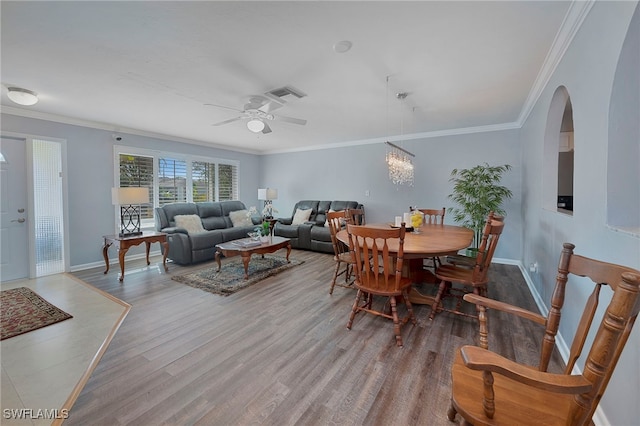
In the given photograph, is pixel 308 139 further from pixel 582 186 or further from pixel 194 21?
pixel 582 186

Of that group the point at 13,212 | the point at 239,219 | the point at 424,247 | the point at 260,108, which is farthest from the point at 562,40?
the point at 13,212

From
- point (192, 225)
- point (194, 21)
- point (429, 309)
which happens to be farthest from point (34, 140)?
point (429, 309)

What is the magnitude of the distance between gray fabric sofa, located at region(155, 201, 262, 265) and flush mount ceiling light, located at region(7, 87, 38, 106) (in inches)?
87.3

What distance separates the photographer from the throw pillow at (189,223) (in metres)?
4.74

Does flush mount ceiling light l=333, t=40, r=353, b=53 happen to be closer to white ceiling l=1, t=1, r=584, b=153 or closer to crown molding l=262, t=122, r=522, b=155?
white ceiling l=1, t=1, r=584, b=153

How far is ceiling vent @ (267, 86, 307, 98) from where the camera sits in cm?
292

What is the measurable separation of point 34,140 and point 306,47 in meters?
4.49

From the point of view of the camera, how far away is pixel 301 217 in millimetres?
6148

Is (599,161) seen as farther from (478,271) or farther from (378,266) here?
(378,266)

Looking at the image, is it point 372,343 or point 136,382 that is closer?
point 136,382

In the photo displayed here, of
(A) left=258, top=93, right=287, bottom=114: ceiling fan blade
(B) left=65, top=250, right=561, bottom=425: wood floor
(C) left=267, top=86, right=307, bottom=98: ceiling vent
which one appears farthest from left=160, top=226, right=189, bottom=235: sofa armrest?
(C) left=267, top=86, right=307, bottom=98: ceiling vent

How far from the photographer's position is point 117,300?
118 inches

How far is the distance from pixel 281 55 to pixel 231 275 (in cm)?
294

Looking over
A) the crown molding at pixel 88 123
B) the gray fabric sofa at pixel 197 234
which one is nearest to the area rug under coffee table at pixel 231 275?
the gray fabric sofa at pixel 197 234
